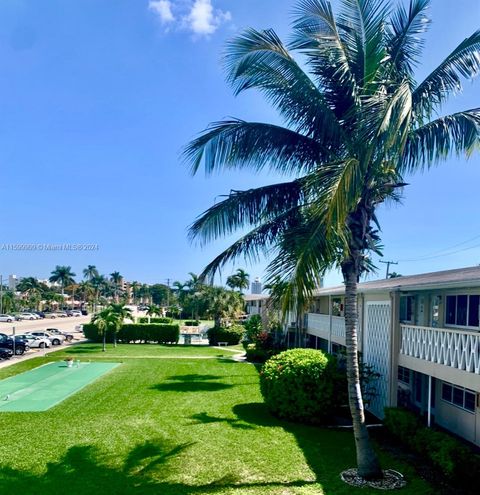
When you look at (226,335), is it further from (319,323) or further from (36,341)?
(319,323)

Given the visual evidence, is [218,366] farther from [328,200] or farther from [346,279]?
[328,200]

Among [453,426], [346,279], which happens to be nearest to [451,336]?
[346,279]

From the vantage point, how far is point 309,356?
14727mm

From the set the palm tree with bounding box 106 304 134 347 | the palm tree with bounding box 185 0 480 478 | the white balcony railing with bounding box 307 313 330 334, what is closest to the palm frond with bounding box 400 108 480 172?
the palm tree with bounding box 185 0 480 478

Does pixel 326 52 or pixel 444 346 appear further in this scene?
pixel 444 346

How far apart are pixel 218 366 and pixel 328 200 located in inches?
885

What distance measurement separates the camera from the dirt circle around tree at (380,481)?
29.7 feet

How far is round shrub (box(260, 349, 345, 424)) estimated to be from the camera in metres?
13.8

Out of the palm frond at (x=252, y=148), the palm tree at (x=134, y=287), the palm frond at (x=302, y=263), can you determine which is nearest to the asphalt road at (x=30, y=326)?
the palm frond at (x=252, y=148)

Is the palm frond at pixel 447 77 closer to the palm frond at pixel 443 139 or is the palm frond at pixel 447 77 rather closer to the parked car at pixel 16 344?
the palm frond at pixel 443 139

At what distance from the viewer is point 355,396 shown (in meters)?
9.48

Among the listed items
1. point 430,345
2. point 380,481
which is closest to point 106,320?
point 430,345

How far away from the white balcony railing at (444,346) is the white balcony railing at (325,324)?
21.1ft

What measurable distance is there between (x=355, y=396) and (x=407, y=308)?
25.5ft
